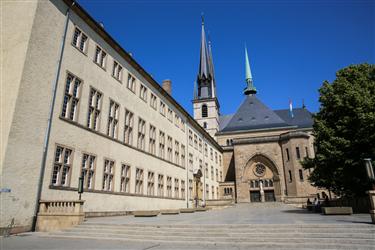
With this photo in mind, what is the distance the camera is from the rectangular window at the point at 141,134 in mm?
24978

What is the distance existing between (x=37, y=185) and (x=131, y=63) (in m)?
14.7

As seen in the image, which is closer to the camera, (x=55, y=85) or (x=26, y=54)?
(x=26, y=54)

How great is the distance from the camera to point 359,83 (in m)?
21.1

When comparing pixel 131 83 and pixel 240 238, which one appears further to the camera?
pixel 131 83

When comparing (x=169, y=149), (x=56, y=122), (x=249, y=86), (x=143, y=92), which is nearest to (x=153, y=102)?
(x=143, y=92)

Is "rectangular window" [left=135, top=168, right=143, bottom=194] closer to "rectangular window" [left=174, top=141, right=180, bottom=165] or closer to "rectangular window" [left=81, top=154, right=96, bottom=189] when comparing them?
"rectangular window" [left=81, top=154, right=96, bottom=189]

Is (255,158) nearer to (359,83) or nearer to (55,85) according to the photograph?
(359,83)

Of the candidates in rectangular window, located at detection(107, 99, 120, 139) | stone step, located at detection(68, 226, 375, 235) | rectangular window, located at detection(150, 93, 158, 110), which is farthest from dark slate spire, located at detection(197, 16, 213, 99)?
stone step, located at detection(68, 226, 375, 235)

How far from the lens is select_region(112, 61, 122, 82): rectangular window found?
22252mm

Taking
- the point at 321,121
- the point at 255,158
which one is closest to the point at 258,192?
the point at 255,158

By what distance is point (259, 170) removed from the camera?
51.8 metres

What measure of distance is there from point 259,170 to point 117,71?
3747 centimetres

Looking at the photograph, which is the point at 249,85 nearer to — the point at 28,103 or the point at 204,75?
the point at 204,75

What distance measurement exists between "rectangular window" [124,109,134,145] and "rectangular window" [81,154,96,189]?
4.88m
